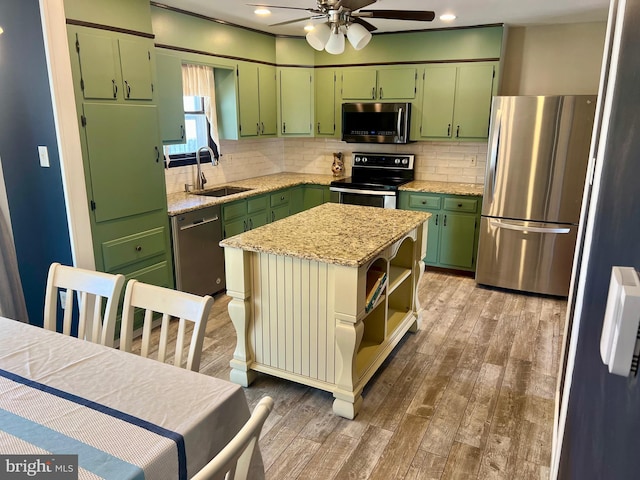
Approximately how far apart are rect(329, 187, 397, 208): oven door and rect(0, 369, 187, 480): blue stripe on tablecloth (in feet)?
12.1

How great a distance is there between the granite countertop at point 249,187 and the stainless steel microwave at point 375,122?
0.60 m

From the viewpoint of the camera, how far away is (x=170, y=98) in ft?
12.0

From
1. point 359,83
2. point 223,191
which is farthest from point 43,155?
point 359,83

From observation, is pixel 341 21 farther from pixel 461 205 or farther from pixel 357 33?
pixel 461 205

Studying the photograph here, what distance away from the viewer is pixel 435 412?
2445mm

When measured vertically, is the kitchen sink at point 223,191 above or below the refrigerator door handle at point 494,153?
below

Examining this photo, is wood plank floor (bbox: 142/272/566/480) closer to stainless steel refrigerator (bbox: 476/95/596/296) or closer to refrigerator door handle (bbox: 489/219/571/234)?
stainless steel refrigerator (bbox: 476/95/596/296)

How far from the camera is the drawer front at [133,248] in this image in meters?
2.97

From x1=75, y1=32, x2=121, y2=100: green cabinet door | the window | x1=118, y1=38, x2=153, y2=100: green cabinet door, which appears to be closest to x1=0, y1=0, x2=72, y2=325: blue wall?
x1=75, y1=32, x2=121, y2=100: green cabinet door

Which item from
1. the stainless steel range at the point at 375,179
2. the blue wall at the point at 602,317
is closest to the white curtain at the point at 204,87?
the stainless steel range at the point at 375,179

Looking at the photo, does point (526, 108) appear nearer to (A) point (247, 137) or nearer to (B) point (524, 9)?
(B) point (524, 9)

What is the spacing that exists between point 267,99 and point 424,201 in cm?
200

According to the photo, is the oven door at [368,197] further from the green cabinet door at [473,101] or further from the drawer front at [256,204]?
the green cabinet door at [473,101]

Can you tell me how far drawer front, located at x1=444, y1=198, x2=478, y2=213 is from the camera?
14.2ft
